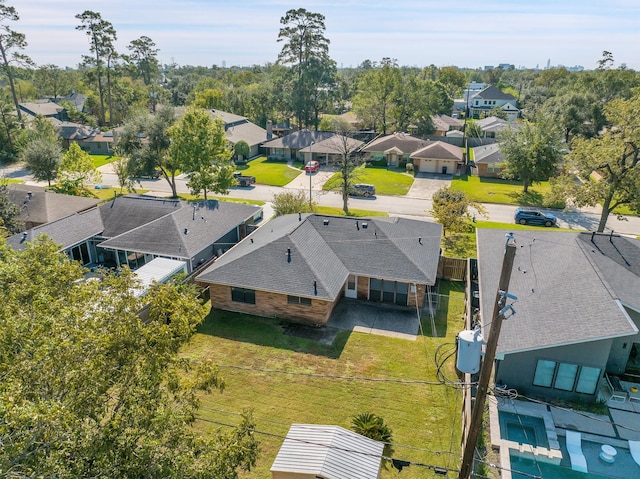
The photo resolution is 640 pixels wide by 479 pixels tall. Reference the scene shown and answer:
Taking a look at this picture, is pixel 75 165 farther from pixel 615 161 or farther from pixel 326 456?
pixel 615 161

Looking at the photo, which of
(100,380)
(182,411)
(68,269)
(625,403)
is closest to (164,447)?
Result: (182,411)

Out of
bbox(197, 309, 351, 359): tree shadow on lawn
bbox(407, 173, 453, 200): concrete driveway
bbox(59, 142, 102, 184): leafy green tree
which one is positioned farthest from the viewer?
bbox(407, 173, 453, 200): concrete driveway

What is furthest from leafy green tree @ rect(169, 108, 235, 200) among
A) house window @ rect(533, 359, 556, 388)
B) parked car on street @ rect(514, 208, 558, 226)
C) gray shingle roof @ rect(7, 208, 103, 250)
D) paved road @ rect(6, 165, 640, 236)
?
house window @ rect(533, 359, 556, 388)

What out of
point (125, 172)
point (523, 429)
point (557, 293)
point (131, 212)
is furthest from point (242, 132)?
point (523, 429)

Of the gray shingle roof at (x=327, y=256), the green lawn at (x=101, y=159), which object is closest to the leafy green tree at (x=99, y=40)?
the green lawn at (x=101, y=159)

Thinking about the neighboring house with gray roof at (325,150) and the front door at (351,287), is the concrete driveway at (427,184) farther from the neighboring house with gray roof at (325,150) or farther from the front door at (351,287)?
the front door at (351,287)

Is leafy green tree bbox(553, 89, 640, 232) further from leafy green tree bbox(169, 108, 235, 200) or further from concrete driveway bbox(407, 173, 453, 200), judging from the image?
leafy green tree bbox(169, 108, 235, 200)
